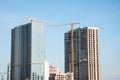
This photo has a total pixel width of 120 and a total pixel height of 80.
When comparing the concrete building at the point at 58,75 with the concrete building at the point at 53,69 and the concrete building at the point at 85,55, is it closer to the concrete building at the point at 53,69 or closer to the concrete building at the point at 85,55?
the concrete building at the point at 53,69

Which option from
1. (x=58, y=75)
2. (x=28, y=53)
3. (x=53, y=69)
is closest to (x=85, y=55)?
(x=53, y=69)

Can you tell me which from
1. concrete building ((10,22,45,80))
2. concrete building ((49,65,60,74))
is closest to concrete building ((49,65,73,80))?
concrete building ((49,65,60,74))

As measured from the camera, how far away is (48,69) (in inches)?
7362

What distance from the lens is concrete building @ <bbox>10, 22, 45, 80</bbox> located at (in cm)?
17962

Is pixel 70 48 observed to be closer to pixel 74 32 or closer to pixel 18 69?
pixel 74 32

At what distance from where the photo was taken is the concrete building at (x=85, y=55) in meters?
180

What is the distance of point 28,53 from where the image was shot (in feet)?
607

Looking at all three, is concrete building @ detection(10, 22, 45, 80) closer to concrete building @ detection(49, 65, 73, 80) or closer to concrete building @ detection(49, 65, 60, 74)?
concrete building @ detection(49, 65, 73, 80)

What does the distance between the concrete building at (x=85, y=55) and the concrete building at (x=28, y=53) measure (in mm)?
19120

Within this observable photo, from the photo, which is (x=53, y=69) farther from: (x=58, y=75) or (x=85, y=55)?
(x=85, y=55)

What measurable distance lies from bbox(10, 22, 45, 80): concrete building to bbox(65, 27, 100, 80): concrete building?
19.1 metres

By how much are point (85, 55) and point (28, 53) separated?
106 ft

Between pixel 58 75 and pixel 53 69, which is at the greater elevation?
pixel 53 69

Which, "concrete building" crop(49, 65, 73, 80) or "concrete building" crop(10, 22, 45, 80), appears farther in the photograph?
"concrete building" crop(10, 22, 45, 80)
